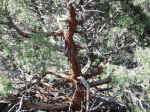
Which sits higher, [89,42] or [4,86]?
[89,42]

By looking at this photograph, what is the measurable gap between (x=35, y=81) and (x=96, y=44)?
41.5 inches

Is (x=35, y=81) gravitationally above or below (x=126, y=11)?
below

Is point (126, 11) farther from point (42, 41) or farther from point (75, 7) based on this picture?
point (42, 41)

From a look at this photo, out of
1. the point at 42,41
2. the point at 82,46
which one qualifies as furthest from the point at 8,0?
the point at 82,46

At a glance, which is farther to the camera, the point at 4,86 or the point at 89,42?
the point at 89,42

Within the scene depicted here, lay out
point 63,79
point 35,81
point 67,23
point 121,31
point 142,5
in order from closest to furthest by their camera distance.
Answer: point 142,5, point 67,23, point 35,81, point 121,31, point 63,79

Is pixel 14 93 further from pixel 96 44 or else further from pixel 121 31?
pixel 121 31

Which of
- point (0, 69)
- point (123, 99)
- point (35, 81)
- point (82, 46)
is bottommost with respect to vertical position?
point (123, 99)

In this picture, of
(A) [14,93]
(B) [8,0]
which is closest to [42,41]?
(B) [8,0]

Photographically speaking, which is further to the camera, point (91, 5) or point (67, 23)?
point (91, 5)

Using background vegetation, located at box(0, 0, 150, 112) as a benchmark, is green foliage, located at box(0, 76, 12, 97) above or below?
below

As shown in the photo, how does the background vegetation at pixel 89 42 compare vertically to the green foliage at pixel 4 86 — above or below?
above

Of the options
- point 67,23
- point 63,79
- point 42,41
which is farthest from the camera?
point 63,79

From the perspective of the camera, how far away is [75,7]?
7.25 feet
